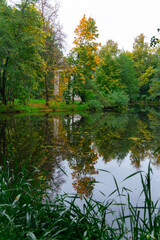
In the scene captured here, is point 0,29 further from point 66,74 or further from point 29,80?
point 66,74

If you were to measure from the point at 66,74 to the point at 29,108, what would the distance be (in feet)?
20.1

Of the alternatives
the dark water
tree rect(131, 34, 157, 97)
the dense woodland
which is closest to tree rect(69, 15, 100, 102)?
the dense woodland

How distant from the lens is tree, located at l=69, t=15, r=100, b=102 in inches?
965

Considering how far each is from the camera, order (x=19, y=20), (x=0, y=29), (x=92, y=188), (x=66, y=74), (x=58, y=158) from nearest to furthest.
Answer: (x=92, y=188), (x=58, y=158), (x=0, y=29), (x=19, y=20), (x=66, y=74)

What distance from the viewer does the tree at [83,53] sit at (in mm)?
24516

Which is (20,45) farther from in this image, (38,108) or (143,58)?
(143,58)

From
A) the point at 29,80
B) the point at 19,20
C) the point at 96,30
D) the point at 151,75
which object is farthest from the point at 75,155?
the point at 151,75

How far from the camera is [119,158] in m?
5.18

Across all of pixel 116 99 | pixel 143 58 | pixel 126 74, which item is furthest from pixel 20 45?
pixel 143 58

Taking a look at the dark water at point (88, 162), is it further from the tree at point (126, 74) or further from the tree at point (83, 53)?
the tree at point (126, 74)

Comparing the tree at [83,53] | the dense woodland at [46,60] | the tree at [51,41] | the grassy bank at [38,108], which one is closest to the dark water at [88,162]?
the dense woodland at [46,60]

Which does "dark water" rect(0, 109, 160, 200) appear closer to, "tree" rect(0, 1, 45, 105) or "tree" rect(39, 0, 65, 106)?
"tree" rect(0, 1, 45, 105)

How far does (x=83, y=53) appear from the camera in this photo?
2495cm

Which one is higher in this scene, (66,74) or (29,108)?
(66,74)
